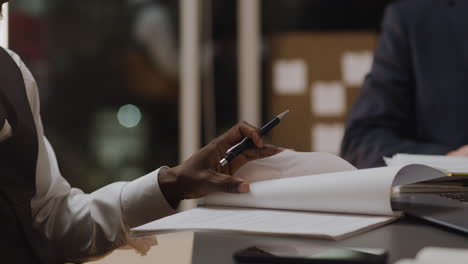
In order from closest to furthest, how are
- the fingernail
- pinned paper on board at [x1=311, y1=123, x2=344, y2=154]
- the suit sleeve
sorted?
the fingernail, the suit sleeve, pinned paper on board at [x1=311, y1=123, x2=344, y2=154]

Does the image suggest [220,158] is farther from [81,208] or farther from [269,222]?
[81,208]

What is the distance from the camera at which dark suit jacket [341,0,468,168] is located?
1.45 metres

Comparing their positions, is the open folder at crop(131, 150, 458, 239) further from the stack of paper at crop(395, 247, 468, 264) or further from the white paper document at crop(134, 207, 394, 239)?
the stack of paper at crop(395, 247, 468, 264)

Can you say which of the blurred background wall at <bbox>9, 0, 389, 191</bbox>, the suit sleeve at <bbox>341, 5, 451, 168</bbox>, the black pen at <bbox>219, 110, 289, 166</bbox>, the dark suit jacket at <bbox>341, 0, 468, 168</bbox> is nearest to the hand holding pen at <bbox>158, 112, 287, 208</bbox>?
the black pen at <bbox>219, 110, 289, 166</bbox>

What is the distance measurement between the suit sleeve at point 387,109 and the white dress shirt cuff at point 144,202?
0.53 m

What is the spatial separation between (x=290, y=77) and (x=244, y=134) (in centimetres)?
237

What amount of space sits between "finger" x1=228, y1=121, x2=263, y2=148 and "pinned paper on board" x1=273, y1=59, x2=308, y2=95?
7.74ft

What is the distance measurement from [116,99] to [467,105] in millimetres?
2282

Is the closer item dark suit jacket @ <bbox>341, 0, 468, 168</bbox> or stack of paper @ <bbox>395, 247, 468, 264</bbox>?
stack of paper @ <bbox>395, 247, 468, 264</bbox>

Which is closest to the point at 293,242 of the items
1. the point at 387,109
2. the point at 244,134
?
the point at 244,134

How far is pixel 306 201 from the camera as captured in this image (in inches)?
A: 29.6

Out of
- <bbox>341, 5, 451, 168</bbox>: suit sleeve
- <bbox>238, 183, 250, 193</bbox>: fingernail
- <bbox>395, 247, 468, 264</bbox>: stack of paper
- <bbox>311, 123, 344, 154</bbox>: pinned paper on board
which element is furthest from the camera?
<bbox>311, 123, 344, 154</bbox>: pinned paper on board

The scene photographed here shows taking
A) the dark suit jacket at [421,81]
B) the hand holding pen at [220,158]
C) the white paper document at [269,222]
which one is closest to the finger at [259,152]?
the hand holding pen at [220,158]

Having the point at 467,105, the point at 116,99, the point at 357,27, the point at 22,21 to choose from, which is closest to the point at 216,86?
the point at 116,99
